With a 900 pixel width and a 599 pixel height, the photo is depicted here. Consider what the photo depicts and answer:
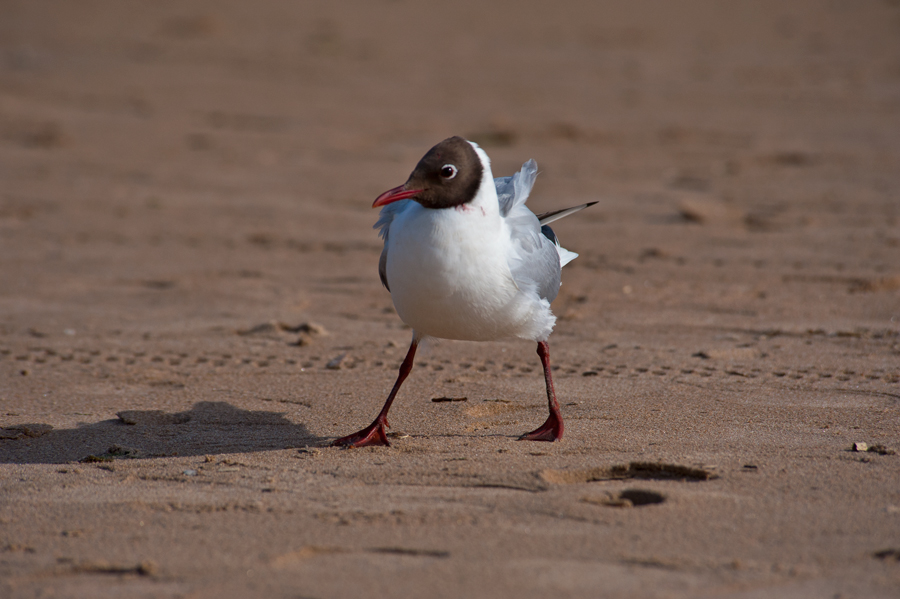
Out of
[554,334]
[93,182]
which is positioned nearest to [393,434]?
[554,334]

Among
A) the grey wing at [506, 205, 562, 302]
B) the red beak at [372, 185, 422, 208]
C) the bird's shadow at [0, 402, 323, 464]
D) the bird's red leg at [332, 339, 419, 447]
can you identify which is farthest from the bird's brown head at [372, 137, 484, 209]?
the bird's shadow at [0, 402, 323, 464]

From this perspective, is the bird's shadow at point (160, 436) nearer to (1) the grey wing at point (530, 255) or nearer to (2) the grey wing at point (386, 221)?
Answer: (2) the grey wing at point (386, 221)

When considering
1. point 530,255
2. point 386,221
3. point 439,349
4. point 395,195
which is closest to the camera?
point 395,195

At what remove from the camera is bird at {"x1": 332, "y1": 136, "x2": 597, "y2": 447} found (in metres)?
3.55

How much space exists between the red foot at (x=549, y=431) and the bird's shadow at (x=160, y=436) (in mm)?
916

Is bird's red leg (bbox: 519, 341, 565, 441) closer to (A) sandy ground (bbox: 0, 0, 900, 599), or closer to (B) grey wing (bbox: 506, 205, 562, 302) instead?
(A) sandy ground (bbox: 0, 0, 900, 599)

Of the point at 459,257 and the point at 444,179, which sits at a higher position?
the point at 444,179

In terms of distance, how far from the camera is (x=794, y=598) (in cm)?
253

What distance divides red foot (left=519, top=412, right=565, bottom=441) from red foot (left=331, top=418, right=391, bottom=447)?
1.93 ft

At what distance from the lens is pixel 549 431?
12.8 feet

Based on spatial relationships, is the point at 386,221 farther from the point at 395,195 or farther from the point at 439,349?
the point at 439,349

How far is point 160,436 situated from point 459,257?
160 cm

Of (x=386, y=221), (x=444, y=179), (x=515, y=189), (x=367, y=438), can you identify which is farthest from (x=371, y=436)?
(x=515, y=189)

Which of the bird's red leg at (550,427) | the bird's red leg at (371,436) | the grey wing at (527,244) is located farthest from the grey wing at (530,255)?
the bird's red leg at (371,436)
